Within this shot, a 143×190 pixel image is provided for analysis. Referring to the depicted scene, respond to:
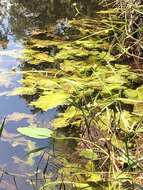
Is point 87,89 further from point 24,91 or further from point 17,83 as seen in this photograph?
point 17,83

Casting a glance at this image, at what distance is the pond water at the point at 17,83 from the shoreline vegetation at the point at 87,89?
8 centimetres

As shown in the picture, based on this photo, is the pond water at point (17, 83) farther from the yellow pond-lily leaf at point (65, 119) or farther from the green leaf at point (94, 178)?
the green leaf at point (94, 178)

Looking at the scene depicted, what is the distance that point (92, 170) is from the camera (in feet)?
7.86

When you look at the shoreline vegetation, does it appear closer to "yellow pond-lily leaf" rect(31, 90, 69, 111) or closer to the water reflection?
"yellow pond-lily leaf" rect(31, 90, 69, 111)

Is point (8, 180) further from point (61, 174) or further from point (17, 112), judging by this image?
point (17, 112)

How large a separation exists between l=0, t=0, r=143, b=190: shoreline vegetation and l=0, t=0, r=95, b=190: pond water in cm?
8

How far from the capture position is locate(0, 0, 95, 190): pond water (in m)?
2.61

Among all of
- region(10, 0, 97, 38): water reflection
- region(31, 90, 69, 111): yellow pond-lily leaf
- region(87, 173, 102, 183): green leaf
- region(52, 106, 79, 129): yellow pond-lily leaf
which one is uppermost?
region(10, 0, 97, 38): water reflection

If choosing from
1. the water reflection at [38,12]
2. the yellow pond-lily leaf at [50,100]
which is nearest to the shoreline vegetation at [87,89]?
the yellow pond-lily leaf at [50,100]

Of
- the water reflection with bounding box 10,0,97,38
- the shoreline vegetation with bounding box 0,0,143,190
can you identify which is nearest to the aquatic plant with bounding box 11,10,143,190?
the shoreline vegetation with bounding box 0,0,143,190

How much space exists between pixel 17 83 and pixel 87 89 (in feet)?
2.73

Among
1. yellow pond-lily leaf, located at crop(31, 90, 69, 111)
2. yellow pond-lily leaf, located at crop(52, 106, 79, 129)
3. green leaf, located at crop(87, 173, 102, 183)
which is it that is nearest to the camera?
green leaf, located at crop(87, 173, 102, 183)

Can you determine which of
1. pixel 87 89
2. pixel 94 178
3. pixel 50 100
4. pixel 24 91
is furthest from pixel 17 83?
pixel 94 178

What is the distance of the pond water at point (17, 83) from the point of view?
2.61 metres
